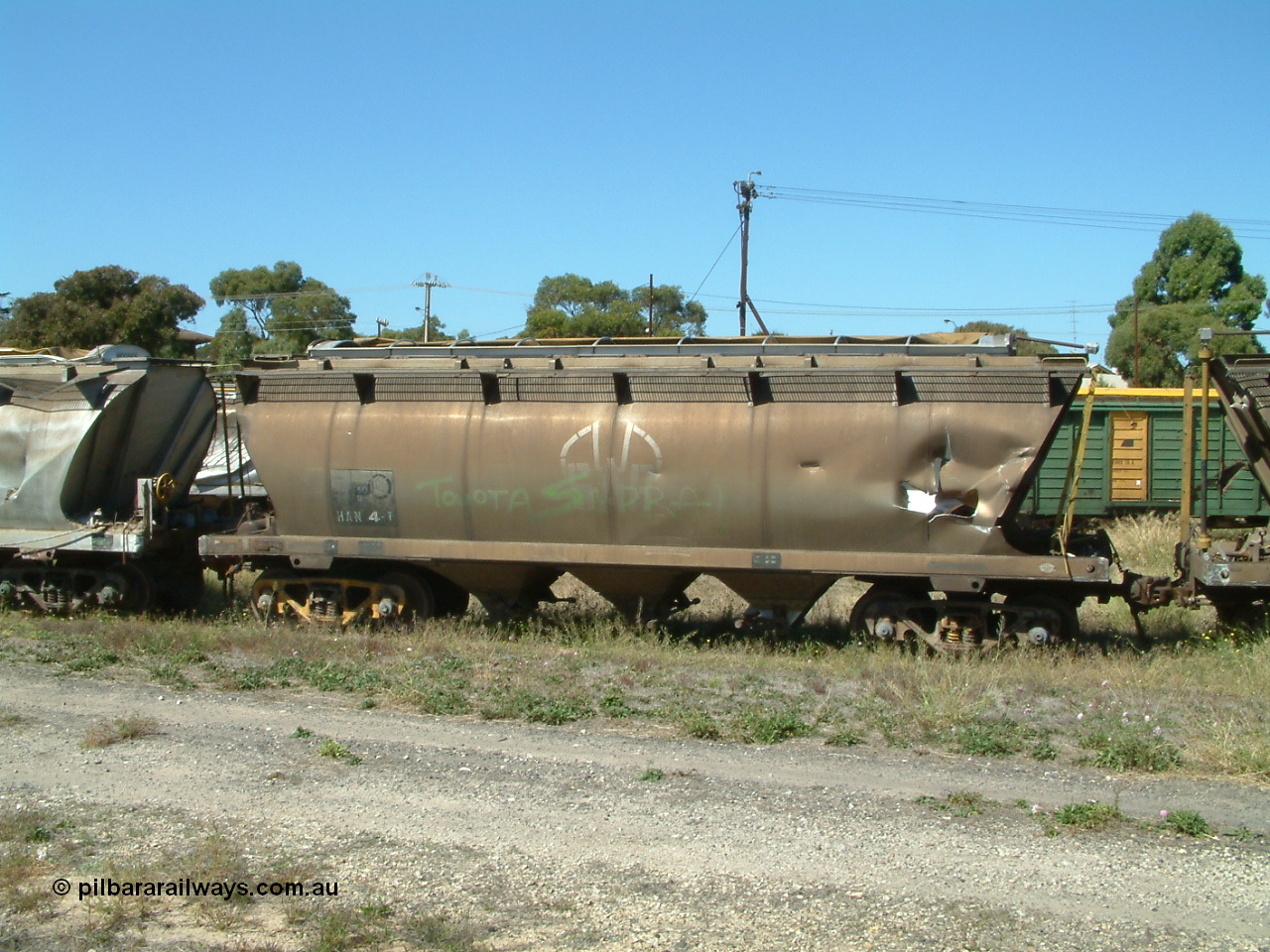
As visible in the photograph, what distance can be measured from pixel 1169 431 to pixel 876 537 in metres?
11.6

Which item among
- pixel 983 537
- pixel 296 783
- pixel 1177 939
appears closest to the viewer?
pixel 1177 939

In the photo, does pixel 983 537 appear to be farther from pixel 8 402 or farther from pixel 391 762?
pixel 8 402

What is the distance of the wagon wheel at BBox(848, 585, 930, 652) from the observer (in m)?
A: 10.3

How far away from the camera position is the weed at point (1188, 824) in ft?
17.9

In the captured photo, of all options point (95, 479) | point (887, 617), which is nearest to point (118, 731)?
point (95, 479)

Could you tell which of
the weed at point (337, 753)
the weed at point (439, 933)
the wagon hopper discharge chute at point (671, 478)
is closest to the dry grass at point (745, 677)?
the wagon hopper discharge chute at point (671, 478)

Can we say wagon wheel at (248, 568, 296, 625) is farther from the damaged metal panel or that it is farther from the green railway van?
the green railway van

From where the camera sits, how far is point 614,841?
539cm

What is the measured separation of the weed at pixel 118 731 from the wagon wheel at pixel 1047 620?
7.44m

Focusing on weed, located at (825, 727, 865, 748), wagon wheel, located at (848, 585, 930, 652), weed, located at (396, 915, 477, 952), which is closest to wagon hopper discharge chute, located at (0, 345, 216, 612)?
wagon wheel, located at (848, 585, 930, 652)

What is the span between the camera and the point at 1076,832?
18.1 feet

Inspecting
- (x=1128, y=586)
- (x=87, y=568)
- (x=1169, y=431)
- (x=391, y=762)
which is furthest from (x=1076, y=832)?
(x=1169, y=431)

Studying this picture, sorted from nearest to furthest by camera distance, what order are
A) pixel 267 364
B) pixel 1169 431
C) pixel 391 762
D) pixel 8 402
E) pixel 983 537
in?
pixel 391 762 < pixel 983 537 < pixel 267 364 < pixel 8 402 < pixel 1169 431

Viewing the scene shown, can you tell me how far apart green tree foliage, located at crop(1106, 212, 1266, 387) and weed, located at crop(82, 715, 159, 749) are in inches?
1337
